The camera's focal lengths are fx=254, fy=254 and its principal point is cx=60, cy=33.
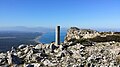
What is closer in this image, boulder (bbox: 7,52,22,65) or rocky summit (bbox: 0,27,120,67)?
rocky summit (bbox: 0,27,120,67)

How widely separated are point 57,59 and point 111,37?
1930cm

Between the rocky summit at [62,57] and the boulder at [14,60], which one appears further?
the boulder at [14,60]

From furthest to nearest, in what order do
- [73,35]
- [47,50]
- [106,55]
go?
[73,35], [47,50], [106,55]

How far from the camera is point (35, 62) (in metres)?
28.0

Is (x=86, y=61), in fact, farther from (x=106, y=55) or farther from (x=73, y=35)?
(x=73, y=35)

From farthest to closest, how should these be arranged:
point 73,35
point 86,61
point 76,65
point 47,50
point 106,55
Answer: point 73,35 → point 47,50 → point 106,55 → point 86,61 → point 76,65

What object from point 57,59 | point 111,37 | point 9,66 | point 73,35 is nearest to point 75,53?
point 57,59

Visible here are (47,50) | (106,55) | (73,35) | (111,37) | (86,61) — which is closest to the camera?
(86,61)

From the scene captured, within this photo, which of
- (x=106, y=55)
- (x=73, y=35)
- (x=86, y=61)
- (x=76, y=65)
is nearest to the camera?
(x=76, y=65)

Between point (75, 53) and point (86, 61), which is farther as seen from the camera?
point (75, 53)

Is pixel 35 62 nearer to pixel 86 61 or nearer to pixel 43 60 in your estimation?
pixel 43 60

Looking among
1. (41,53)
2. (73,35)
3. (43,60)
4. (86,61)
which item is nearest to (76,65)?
(86,61)

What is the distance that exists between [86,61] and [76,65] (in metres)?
2.31

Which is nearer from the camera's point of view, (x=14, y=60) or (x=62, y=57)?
(x=14, y=60)
